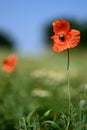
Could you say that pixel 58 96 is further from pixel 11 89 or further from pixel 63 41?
pixel 63 41

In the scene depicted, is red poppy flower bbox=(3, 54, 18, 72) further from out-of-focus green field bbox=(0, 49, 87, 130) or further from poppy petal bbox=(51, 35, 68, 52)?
poppy petal bbox=(51, 35, 68, 52)

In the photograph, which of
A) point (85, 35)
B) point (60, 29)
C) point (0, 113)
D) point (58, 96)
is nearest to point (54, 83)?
point (58, 96)

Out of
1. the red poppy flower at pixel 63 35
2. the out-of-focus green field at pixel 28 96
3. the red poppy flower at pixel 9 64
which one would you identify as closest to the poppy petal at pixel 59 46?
the red poppy flower at pixel 63 35

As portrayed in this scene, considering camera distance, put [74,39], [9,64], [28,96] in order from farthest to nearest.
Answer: [28,96], [9,64], [74,39]

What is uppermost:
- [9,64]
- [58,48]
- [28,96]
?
[58,48]

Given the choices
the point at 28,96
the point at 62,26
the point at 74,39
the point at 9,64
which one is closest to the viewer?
the point at 74,39

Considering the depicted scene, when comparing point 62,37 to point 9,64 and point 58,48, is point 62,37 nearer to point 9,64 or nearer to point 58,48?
point 58,48

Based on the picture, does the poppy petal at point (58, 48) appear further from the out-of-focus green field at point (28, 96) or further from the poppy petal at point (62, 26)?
the out-of-focus green field at point (28, 96)

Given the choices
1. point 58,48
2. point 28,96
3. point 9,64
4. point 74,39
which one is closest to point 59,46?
point 58,48

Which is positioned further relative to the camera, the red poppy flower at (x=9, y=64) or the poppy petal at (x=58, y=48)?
the red poppy flower at (x=9, y=64)

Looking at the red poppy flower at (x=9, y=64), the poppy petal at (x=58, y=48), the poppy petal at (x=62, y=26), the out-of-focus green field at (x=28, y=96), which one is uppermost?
the poppy petal at (x=62, y=26)

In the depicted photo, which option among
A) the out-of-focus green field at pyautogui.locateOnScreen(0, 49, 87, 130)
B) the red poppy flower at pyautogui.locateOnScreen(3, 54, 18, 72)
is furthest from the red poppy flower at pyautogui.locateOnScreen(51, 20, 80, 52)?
the red poppy flower at pyautogui.locateOnScreen(3, 54, 18, 72)
